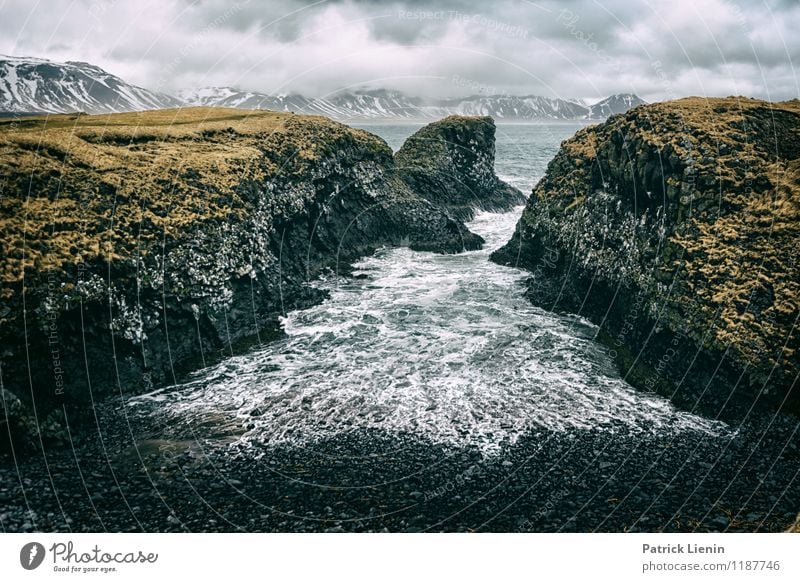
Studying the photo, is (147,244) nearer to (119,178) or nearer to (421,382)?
(119,178)

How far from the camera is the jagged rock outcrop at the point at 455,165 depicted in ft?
245

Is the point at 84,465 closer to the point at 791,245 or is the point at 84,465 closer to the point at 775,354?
the point at 775,354

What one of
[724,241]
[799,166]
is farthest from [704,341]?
[799,166]

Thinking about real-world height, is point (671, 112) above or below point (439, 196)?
above

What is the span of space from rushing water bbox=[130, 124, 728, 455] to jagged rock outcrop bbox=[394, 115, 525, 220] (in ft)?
112

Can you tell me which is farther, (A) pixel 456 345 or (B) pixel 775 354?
(A) pixel 456 345

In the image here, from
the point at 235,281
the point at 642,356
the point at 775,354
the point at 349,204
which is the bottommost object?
the point at 642,356

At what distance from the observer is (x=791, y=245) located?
27.7m

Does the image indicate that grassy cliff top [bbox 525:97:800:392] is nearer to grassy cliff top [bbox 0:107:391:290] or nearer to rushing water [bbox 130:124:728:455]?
rushing water [bbox 130:124:728:455]

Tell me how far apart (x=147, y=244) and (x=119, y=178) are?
21.7 feet

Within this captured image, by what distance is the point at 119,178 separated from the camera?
34.2 m

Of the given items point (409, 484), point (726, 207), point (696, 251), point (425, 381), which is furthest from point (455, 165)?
point (409, 484)

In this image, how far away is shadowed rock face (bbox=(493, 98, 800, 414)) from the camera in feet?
84.9

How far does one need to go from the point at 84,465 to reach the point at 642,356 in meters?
31.1
